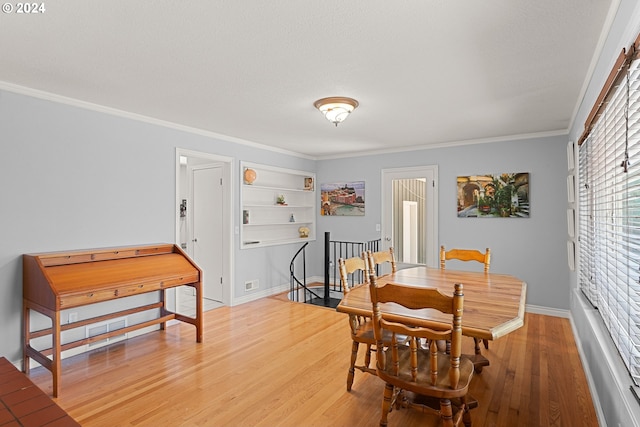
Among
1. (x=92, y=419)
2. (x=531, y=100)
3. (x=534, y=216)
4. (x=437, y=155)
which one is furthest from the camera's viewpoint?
(x=437, y=155)

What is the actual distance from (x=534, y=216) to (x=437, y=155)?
156 cm

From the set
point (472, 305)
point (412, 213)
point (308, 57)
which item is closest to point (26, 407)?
point (472, 305)

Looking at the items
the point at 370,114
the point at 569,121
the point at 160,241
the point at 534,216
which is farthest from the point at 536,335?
the point at 160,241

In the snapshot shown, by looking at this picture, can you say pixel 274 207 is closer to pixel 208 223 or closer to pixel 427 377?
pixel 208 223

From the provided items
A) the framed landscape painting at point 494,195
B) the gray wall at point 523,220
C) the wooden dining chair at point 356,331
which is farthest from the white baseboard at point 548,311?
the wooden dining chair at point 356,331

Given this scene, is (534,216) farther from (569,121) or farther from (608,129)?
(608,129)

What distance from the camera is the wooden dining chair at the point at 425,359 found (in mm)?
1688

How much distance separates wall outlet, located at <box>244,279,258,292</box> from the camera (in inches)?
204

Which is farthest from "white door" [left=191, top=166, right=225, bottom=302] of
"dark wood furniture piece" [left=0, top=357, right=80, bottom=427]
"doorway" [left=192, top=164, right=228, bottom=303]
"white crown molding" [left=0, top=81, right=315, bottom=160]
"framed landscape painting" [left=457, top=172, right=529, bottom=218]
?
"framed landscape painting" [left=457, top=172, right=529, bottom=218]

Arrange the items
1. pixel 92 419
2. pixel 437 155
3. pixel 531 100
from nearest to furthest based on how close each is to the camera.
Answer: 1. pixel 92 419
2. pixel 531 100
3. pixel 437 155

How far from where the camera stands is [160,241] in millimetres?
3979

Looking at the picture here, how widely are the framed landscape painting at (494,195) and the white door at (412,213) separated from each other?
0.42 meters

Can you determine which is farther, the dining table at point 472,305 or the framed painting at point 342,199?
the framed painting at point 342,199

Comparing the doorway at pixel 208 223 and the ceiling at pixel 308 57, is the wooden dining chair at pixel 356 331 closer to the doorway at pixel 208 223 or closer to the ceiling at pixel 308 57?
the ceiling at pixel 308 57
